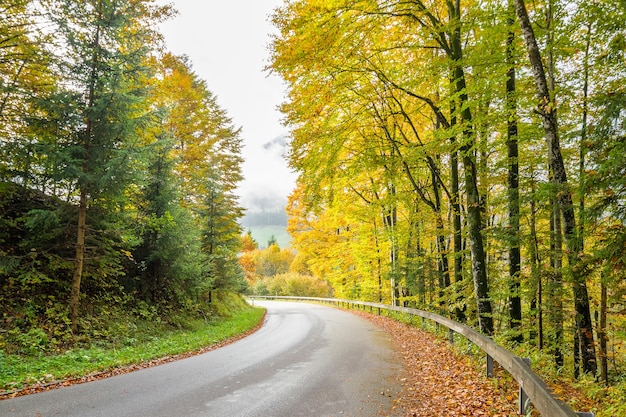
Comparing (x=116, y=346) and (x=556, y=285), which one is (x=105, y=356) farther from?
(x=556, y=285)

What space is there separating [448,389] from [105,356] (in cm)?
813

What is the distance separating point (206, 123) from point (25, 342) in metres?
19.1

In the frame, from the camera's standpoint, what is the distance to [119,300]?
12570 mm

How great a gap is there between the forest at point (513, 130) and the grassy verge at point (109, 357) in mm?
6462

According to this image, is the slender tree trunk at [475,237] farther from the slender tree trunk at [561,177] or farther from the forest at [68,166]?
the forest at [68,166]

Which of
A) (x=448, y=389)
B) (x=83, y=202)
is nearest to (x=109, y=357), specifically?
(x=83, y=202)

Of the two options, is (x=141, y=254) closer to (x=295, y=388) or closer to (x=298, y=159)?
(x=298, y=159)

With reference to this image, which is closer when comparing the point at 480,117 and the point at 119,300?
the point at 480,117

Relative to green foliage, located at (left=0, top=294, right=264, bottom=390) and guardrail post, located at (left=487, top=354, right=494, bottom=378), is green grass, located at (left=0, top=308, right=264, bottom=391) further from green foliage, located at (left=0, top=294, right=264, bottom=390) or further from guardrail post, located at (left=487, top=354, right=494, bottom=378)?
guardrail post, located at (left=487, top=354, right=494, bottom=378)

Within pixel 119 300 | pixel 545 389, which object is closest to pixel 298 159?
pixel 119 300

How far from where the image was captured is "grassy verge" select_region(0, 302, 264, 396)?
697 cm

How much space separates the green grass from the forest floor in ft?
21.6

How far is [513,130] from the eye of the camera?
9305 millimetres

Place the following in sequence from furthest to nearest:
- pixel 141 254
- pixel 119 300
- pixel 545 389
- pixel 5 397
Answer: pixel 141 254, pixel 119 300, pixel 5 397, pixel 545 389
